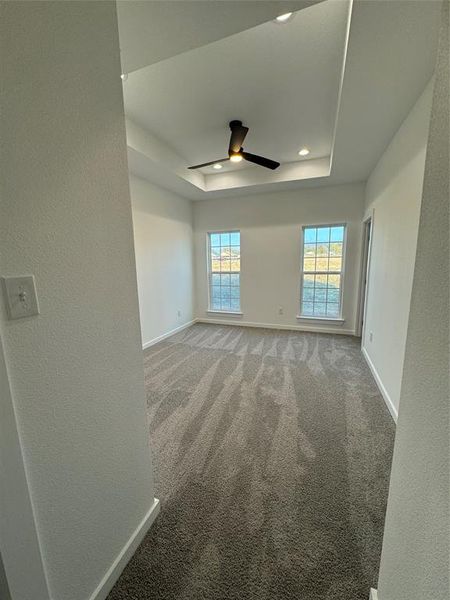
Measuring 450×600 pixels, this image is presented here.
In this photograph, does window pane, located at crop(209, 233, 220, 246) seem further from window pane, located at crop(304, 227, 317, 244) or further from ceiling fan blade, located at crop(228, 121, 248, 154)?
ceiling fan blade, located at crop(228, 121, 248, 154)

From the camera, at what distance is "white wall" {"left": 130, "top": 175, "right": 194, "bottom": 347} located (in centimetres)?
369

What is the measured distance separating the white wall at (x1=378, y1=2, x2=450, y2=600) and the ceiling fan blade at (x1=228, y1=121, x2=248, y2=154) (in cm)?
221

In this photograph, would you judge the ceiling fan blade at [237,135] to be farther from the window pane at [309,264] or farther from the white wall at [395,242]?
the window pane at [309,264]

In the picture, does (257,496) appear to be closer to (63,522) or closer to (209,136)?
(63,522)

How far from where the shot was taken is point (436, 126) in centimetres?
64

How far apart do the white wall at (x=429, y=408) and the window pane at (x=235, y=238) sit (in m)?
4.25

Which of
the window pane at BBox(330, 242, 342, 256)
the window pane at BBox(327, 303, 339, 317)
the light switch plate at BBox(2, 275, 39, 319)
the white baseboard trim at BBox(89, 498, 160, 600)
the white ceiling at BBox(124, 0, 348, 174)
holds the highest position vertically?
the white ceiling at BBox(124, 0, 348, 174)

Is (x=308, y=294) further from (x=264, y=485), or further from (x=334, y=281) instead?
(x=264, y=485)

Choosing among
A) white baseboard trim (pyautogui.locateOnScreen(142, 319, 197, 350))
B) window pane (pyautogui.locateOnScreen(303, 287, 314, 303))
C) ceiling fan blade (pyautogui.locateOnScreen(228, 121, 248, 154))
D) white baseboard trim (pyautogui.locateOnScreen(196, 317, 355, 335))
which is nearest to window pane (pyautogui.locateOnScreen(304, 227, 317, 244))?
window pane (pyautogui.locateOnScreen(303, 287, 314, 303))

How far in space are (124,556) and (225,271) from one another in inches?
173

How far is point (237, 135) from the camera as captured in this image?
2533 millimetres

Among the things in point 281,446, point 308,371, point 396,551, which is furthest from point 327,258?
point 396,551

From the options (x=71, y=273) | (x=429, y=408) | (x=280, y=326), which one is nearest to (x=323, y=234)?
(x=280, y=326)

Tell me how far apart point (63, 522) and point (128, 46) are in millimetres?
2406
